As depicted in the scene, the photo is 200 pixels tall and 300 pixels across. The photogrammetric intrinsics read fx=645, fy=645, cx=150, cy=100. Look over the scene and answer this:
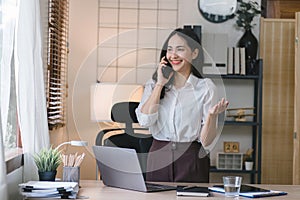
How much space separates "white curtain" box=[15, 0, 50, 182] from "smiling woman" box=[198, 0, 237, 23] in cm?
282

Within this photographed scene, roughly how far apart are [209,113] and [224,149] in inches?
103

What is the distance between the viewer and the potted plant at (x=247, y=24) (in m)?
5.49

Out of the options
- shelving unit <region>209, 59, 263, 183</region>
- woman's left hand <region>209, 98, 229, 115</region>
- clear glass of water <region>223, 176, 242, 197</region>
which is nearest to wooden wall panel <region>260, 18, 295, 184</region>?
shelving unit <region>209, 59, 263, 183</region>

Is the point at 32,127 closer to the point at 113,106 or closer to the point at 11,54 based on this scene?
the point at 11,54

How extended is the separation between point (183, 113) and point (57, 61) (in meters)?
2.03

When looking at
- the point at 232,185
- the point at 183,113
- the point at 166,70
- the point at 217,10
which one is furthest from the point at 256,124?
the point at 232,185

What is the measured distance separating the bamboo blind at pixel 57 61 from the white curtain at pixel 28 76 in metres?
1.27

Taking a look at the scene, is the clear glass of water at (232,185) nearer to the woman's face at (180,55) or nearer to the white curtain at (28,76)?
the woman's face at (180,55)

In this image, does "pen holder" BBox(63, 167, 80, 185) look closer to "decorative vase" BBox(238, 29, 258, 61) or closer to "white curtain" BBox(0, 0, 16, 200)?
"white curtain" BBox(0, 0, 16, 200)

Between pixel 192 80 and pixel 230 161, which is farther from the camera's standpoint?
pixel 230 161

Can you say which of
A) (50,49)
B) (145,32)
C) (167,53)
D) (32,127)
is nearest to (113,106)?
(50,49)

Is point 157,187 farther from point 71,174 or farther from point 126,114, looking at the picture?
point 126,114

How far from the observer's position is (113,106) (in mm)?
4758

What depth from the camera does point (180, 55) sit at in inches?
126
